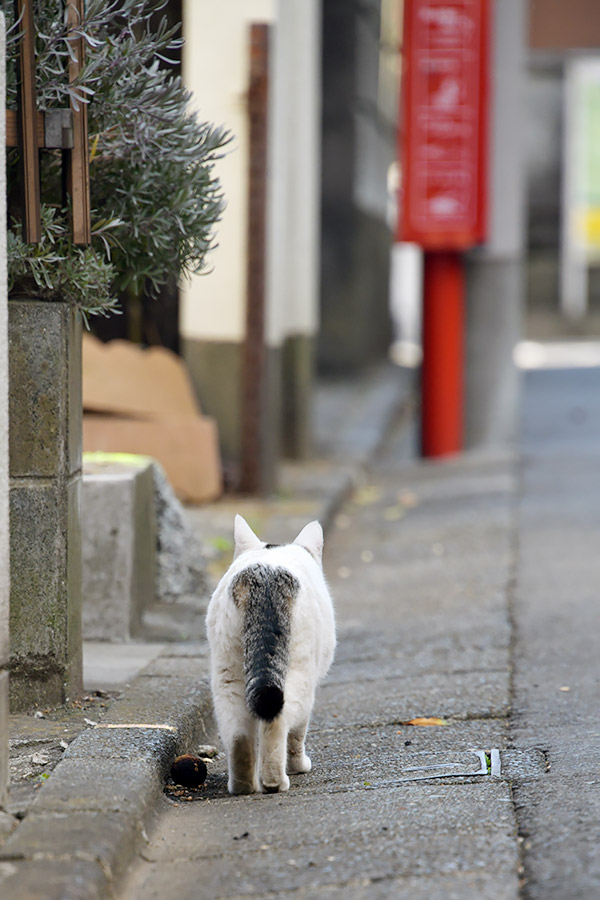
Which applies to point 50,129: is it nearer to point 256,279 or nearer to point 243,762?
point 243,762

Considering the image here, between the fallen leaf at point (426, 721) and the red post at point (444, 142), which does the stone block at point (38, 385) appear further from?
the red post at point (444, 142)

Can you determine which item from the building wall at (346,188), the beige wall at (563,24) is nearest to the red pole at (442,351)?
the building wall at (346,188)

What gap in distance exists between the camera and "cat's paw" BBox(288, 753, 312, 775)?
4234 millimetres

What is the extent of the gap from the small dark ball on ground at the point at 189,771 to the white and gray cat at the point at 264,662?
13 centimetres

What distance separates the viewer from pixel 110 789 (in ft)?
12.1

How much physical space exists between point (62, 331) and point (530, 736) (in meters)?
2.08

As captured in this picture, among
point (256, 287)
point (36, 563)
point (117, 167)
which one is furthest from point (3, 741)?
point (256, 287)

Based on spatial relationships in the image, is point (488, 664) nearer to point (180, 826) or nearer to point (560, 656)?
point (560, 656)

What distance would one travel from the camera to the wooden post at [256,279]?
896 centimetres

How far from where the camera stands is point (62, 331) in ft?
14.5

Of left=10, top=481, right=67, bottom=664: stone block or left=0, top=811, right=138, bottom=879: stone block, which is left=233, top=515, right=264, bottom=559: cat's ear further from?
Result: left=0, top=811, right=138, bottom=879: stone block

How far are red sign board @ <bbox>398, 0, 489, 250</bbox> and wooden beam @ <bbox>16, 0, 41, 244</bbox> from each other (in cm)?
727

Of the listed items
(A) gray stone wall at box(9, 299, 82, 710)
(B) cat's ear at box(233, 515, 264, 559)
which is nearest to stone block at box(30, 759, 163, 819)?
(A) gray stone wall at box(9, 299, 82, 710)

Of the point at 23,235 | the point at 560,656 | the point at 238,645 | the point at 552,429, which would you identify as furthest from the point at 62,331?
the point at 552,429
